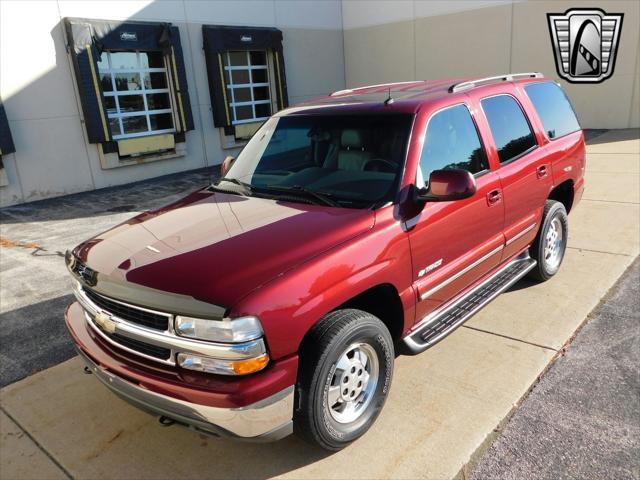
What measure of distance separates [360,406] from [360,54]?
16.7m

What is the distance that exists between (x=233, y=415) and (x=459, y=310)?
1.91 meters

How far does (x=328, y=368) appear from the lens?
2562mm

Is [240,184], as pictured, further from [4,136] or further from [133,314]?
[4,136]

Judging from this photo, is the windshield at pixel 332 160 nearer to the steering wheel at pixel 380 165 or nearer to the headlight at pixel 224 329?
the steering wheel at pixel 380 165

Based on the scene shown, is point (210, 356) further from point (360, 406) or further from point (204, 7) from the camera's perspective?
point (204, 7)

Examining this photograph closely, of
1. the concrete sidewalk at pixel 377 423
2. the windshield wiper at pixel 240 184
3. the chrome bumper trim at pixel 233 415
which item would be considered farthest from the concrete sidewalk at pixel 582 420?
the windshield wiper at pixel 240 184

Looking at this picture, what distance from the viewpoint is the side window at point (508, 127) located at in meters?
4.03

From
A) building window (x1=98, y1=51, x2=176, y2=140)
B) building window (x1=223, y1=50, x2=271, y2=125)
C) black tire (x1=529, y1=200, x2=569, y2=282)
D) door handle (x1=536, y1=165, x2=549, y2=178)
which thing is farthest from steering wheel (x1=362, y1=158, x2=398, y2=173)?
building window (x1=223, y1=50, x2=271, y2=125)

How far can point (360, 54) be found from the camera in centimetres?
1786

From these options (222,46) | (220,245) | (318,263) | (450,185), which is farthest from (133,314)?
(222,46)

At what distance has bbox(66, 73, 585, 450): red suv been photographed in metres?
2.38

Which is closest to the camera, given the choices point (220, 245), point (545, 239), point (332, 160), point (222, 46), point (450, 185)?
point (220, 245)

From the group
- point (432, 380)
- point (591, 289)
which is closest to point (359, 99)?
point (432, 380)

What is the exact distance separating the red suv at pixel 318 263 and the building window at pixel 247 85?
10.7 metres
